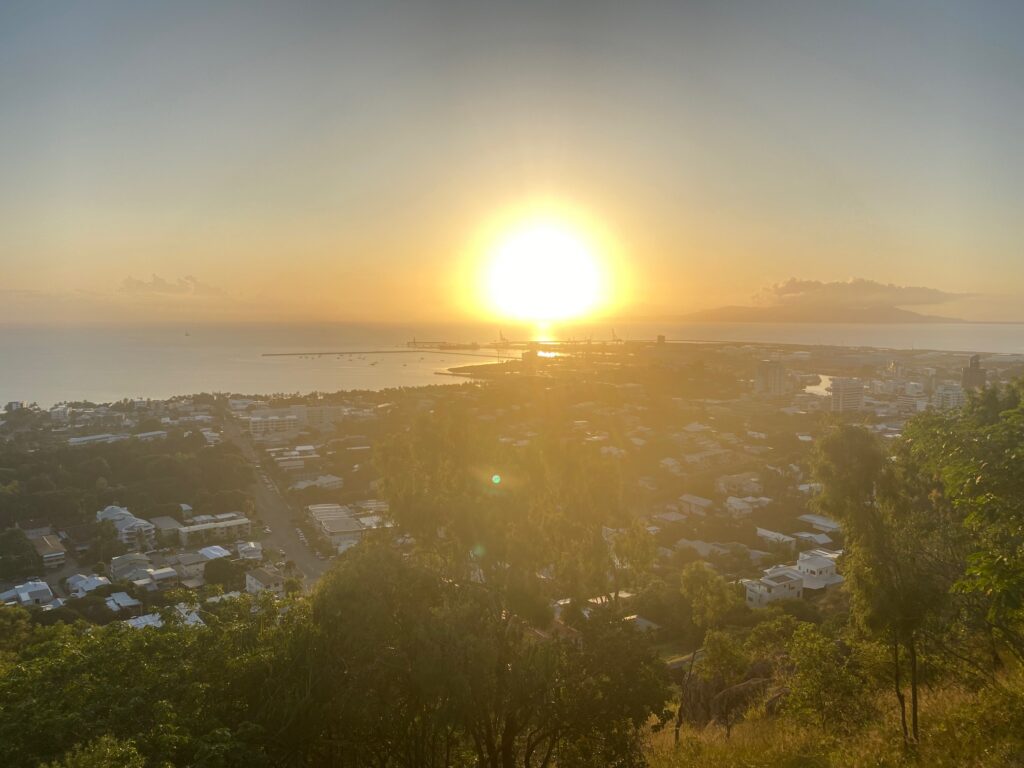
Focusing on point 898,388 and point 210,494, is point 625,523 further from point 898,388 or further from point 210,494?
point 898,388

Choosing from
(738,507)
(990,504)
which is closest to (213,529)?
(738,507)

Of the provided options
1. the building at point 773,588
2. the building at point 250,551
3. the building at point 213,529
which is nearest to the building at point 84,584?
the building at point 250,551

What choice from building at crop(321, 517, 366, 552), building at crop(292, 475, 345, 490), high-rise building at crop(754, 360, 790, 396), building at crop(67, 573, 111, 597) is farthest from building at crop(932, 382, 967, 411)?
building at crop(67, 573, 111, 597)

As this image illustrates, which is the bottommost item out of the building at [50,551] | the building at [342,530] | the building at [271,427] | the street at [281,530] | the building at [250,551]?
the street at [281,530]

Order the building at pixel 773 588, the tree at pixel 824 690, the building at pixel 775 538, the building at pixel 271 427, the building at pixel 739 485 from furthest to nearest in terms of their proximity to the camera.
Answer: the building at pixel 271 427
the building at pixel 739 485
the building at pixel 775 538
the building at pixel 773 588
the tree at pixel 824 690

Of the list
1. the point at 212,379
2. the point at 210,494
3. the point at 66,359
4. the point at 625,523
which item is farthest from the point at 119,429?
the point at 66,359

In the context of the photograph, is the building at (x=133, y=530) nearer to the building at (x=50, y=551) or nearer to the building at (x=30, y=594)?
the building at (x=50, y=551)
